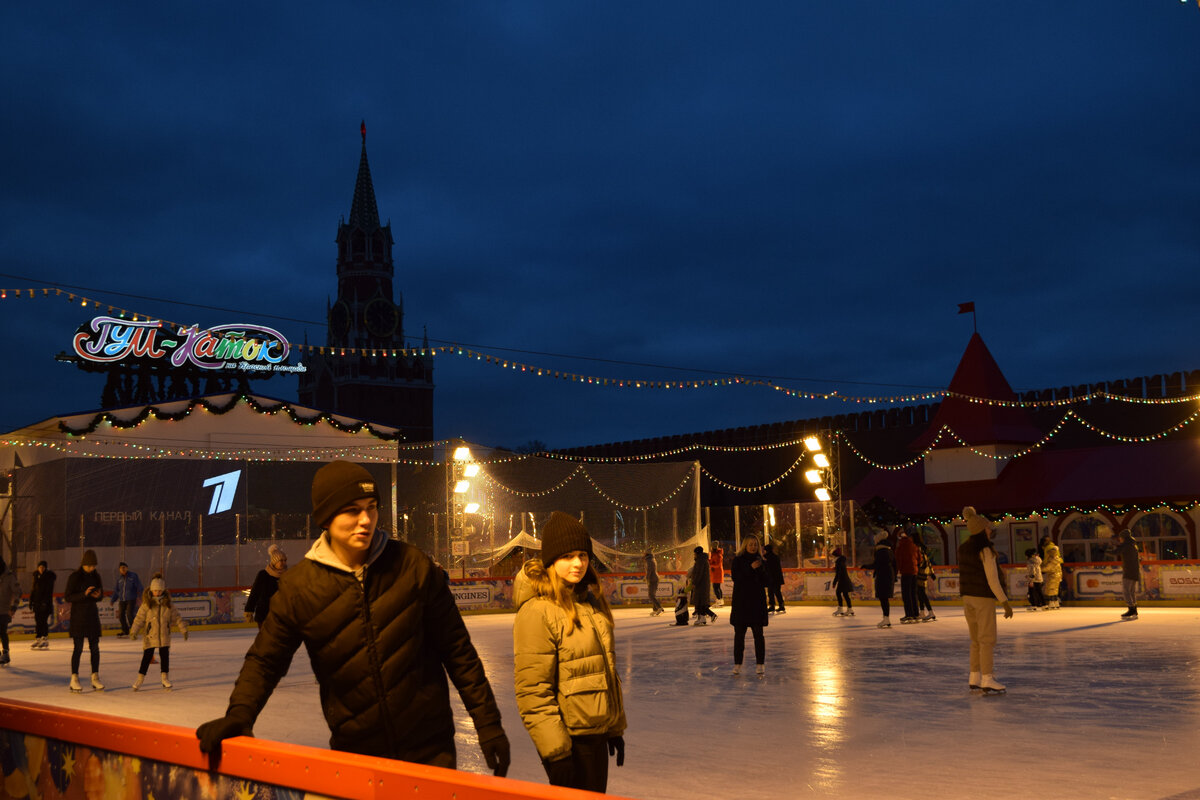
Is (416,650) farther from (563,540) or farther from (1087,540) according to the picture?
(1087,540)

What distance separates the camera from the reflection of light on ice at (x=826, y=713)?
6.94 metres

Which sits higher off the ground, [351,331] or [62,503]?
[351,331]

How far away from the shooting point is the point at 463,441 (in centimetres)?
3047

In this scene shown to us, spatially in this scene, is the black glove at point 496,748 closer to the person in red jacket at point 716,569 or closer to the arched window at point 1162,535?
the person in red jacket at point 716,569

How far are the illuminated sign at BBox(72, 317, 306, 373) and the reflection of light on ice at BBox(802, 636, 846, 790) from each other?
28848 millimetres

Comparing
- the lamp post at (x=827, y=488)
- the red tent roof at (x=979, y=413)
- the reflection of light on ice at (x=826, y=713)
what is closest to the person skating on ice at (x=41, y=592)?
the reflection of light on ice at (x=826, y=713)

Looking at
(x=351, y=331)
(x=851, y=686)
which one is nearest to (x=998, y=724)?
(x=851, y=686)

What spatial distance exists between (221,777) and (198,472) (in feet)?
102

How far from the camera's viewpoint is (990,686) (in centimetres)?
1047

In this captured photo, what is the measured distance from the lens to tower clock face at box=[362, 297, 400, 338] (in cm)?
10138

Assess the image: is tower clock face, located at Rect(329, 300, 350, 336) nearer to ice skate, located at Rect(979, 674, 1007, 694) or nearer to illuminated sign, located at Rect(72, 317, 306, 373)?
illuminated sign, located at Rect(72, 317, 306, 373)

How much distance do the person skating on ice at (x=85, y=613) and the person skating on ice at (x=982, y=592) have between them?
8.99 m

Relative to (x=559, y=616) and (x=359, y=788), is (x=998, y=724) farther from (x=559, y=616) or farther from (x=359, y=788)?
(x=359, y=788)

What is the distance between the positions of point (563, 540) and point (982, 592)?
6.96 meters
